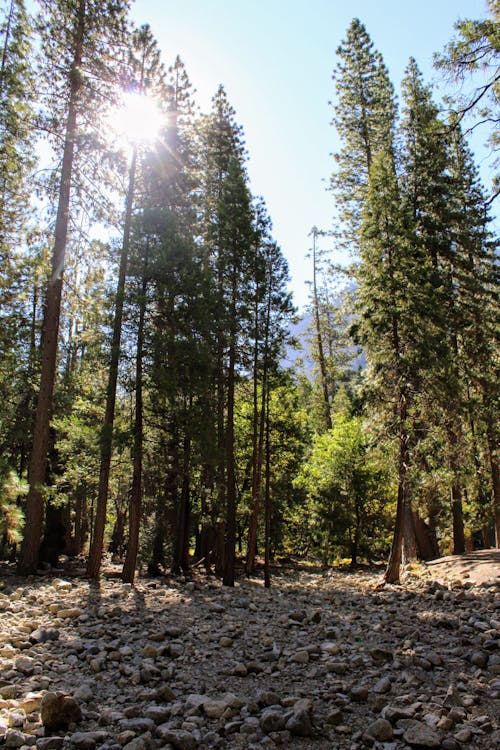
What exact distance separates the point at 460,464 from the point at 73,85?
16583mm

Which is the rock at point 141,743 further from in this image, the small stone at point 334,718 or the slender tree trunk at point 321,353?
Result: the slender tree trunk at point 321,353

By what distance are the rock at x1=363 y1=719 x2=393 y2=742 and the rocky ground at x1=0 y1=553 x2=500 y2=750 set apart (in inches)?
0.6

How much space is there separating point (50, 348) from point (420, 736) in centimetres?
1205

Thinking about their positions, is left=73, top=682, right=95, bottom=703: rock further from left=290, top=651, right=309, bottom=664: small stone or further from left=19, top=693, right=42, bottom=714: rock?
left=290, top=651, right=309, bottom=664: small stone

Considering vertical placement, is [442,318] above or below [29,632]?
above

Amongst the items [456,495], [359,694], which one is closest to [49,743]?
[359,694]

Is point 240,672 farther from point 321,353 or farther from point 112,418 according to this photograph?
point 321,353

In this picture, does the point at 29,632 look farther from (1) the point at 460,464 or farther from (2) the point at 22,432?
(1) the point at 460,464

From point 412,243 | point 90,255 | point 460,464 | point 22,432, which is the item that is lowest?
point 460,464

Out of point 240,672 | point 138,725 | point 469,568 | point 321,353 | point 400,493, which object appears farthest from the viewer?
point 321,353

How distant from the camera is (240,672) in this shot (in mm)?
6777

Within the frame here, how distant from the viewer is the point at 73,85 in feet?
45.5

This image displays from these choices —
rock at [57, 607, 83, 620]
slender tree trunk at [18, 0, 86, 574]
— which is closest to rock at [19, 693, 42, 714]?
rock at [57, 607, 83, 620]

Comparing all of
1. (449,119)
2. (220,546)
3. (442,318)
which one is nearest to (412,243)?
(442,318)
